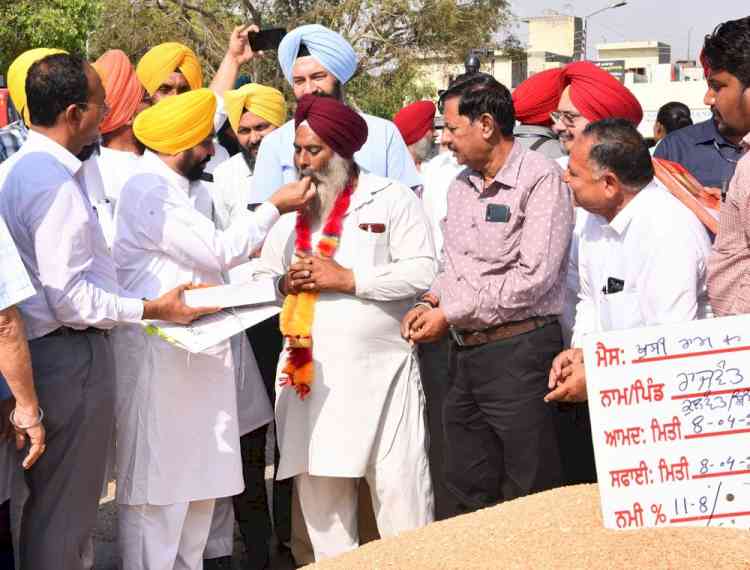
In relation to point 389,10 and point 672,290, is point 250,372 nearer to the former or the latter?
point 672,290

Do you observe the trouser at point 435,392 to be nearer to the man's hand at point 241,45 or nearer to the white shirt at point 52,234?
the white shirt at point 52,234

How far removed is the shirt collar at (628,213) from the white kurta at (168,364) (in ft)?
4.65

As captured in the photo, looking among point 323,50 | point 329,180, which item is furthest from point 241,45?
point 329,180

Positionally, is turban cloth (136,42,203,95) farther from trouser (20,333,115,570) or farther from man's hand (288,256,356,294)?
trouser (20,333,115,570)

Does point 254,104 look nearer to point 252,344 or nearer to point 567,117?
point 252,344

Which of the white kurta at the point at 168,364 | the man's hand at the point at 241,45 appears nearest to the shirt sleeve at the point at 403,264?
the white kurta at the point at 168,364

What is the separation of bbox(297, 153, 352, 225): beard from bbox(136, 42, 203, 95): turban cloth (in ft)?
5.72

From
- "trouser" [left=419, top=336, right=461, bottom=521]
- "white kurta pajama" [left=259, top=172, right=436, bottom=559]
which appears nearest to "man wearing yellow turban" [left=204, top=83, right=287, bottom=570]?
"white kurta pajama" [left=259, top=172, right=436, bottom=559]

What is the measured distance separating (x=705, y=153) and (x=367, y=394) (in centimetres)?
222

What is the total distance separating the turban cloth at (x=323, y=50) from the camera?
19.3 feet

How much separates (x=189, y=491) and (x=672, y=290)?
218cm

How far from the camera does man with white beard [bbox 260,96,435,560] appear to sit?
4.84 metres

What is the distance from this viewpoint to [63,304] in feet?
13.7

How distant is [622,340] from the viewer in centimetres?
360
